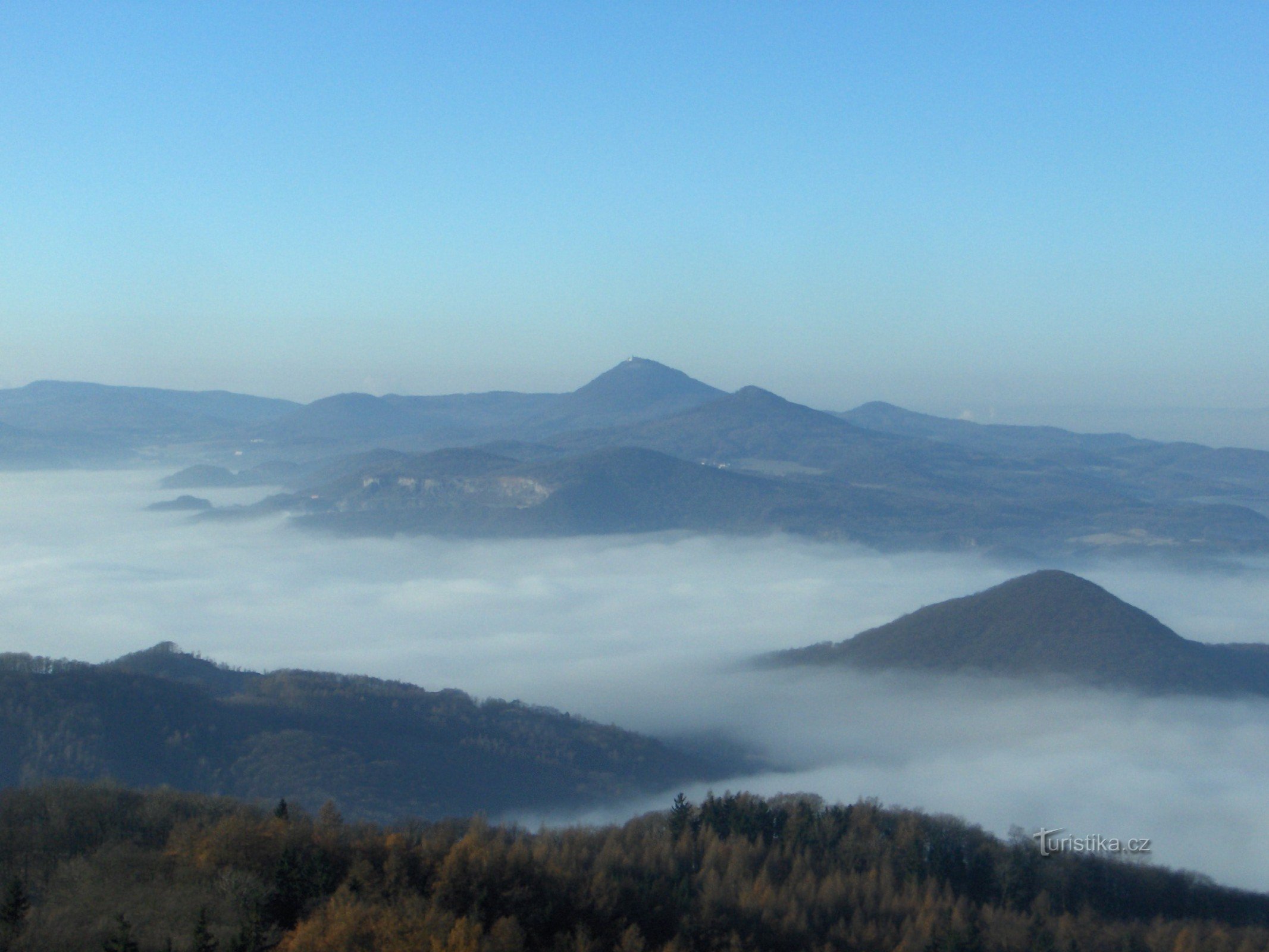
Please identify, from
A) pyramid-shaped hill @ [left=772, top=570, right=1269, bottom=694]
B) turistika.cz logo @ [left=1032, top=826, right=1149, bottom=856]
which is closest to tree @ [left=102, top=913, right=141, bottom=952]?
turistika.cz logo @ [left=1032, top=826, right=1149, bottom=856]

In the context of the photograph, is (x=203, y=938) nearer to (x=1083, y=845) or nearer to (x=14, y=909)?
(x=14, y=909)

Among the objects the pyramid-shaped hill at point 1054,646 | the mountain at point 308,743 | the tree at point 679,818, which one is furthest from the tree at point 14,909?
the pyramid-shaped hill at point 1054,646

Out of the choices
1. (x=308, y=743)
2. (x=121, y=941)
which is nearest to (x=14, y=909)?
(x=121, y=941)

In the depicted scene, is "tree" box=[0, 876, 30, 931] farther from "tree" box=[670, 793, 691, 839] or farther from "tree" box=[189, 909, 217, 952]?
"tree" box=[670, 793, 691, 839]

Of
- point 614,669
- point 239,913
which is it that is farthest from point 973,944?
point 614,669

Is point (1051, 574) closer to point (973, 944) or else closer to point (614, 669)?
point (614, 669)

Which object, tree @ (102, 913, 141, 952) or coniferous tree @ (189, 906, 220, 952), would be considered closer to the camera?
tree @ (102, 913, 141, 952)
